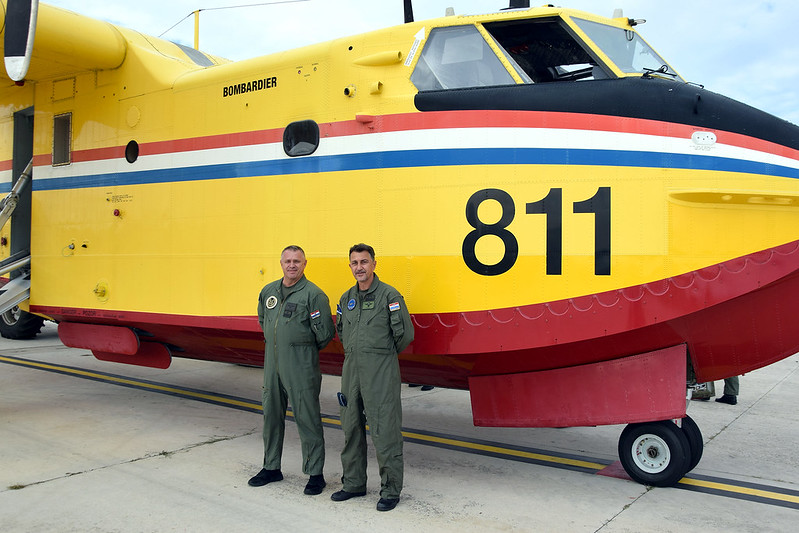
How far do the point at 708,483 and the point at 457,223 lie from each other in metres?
2.98

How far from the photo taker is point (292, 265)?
184 inches

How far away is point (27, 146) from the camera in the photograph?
8094mm

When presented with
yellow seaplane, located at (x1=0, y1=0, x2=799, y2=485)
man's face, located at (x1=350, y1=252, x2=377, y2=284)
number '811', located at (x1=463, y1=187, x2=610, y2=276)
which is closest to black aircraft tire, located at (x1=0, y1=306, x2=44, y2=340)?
yellow seaplane, located at (x1=0, y1=0, x2=799, y2=485)

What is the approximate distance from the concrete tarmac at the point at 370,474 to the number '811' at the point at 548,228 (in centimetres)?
174

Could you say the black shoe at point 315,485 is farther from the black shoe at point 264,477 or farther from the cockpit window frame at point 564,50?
the cockpit window frame at point 564,50

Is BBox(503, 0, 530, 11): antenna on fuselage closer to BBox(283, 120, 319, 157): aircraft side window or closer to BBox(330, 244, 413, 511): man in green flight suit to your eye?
BBox(283, 120, 319, 157): aircraft side window

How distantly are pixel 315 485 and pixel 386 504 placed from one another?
0.63 meters

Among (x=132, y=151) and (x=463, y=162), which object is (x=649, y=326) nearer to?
(x=463, y=162)

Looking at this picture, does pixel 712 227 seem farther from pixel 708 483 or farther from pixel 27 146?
pixel 27 146

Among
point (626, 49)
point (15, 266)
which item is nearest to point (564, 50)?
point (626, 49)

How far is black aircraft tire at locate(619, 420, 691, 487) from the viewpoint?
4578 millimetres

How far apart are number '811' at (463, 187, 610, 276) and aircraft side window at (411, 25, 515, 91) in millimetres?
958

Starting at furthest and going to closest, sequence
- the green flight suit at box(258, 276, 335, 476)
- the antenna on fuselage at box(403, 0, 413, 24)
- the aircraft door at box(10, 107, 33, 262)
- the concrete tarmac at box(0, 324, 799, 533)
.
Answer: the aircraft door at box(10, 107, 33, 262)
the antenna on fuselage at box(403, 0, 413, 24)
the green flight suit at box(258, 276, 335, 476)
the concrete tarmac at box(0, 324, 799, 533)

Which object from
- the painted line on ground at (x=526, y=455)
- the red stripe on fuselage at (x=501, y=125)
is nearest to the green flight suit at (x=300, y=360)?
the red stripe on fuselage at (x=501, y=125)
